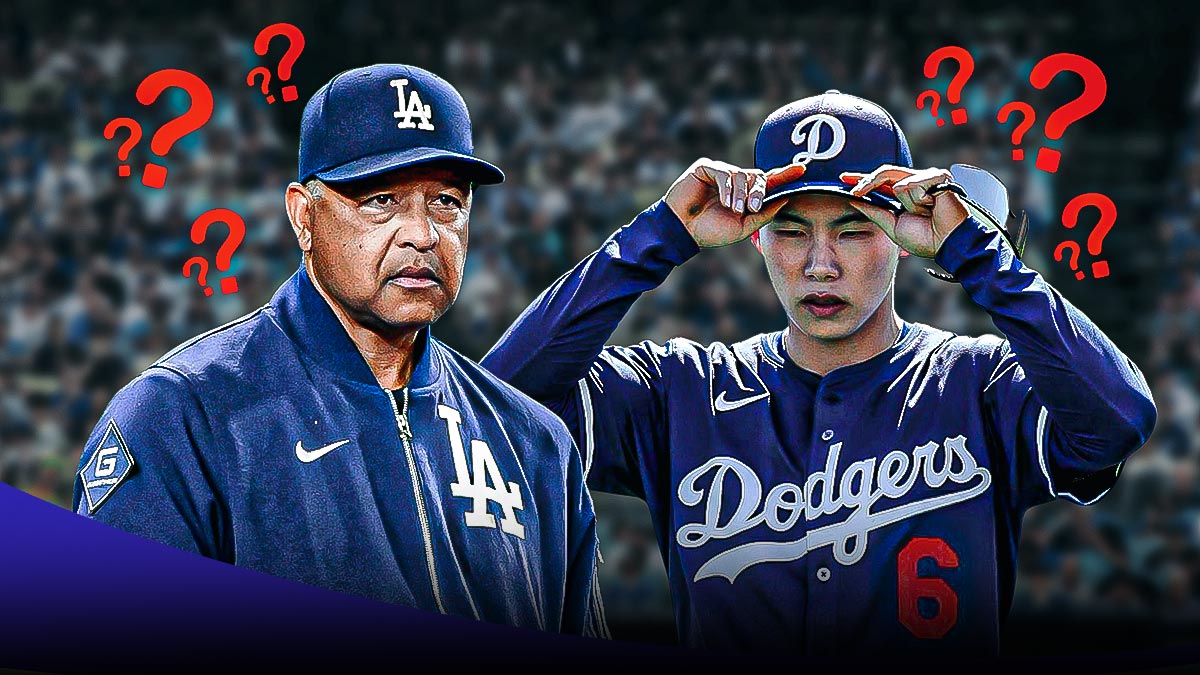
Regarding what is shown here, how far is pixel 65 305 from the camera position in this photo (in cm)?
646

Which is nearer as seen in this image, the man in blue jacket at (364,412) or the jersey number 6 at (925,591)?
the man in blue jacket at (364,412)

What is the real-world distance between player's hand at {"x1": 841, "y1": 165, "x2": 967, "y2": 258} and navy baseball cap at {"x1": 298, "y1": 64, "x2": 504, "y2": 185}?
0.77m

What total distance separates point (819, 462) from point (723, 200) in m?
0.51

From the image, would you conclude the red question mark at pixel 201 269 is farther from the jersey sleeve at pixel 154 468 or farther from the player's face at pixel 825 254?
the jersey sleeve at pixel 154 468

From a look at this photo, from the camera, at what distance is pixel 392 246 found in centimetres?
222

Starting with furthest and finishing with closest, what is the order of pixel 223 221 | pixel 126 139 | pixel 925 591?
pixel 126 139 → pixel 223 221 → pixel 925 591

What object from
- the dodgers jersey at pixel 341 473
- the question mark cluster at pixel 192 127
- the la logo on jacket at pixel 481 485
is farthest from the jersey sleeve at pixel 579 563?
the question mark cluster at pixel 192 127

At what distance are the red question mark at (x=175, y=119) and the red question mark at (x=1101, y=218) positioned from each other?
3324 mm

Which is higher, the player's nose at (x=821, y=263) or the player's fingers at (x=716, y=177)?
the player's fingers at (x=716, y=177)

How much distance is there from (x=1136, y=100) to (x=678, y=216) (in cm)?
490

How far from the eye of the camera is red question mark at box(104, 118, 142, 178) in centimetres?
665

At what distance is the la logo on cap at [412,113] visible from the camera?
2227 mm

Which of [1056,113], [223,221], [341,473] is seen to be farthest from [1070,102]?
[341,473]

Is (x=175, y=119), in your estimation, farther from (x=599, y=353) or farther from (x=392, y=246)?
(x=392, y=246)
